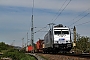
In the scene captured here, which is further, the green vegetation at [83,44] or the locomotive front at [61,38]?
the green vegetation at [83,44]

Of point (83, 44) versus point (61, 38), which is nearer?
point (61, 38)

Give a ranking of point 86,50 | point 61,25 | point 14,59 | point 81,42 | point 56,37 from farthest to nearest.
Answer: point 81,42 < point 86,50 < point 14,59 < point 61,25 < point 56,37

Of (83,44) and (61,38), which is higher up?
(83,44)

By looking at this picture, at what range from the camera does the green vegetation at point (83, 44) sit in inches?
3162

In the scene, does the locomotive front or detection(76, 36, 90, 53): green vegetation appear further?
detection(76, 36, 90, 53): green vegetation

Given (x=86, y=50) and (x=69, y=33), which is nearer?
(x=69, y=33)

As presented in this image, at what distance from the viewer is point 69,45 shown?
4150 centimetres

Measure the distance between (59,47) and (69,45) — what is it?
173 cm

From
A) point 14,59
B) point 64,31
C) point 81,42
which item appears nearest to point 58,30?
point 64,31

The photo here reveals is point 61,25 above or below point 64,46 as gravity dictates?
above

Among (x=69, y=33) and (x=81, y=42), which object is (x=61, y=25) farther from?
(x=81, y=42)

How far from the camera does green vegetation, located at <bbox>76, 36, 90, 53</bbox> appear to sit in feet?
264

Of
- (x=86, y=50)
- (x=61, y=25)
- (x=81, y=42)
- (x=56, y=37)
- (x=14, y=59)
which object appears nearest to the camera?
(x=56, y=37)

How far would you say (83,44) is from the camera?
83125mm
